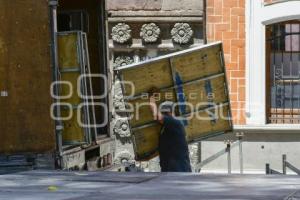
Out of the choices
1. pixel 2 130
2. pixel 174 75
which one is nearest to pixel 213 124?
pixel 174 75

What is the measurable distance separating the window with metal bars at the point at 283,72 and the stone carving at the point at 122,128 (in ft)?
9.37

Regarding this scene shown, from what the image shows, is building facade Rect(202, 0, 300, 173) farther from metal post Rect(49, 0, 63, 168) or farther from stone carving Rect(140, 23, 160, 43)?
metal post Rect(49, 0, 63, 168)

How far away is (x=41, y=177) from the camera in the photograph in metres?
8.87

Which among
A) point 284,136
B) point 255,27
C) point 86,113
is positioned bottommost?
point 284,136

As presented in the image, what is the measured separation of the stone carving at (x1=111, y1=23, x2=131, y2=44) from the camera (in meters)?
17.2

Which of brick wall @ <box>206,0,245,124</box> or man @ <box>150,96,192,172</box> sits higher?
brick wall @ <box>206,0,245,124</box>

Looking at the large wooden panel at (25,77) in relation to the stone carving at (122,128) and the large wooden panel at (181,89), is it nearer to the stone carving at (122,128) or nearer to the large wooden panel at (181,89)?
the large wooden panel at (181,89)

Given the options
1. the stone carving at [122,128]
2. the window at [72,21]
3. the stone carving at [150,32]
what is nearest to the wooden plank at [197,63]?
the window at [72,21]

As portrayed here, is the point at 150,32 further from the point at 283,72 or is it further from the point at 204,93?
the point at 204,93

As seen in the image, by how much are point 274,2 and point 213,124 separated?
417 cm

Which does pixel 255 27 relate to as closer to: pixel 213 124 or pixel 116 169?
pixel 213 124

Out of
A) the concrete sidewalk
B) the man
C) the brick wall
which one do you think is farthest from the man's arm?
the brick wall

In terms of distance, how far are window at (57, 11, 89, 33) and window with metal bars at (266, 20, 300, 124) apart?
6595 millimetres

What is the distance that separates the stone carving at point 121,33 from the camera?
56.3ft
